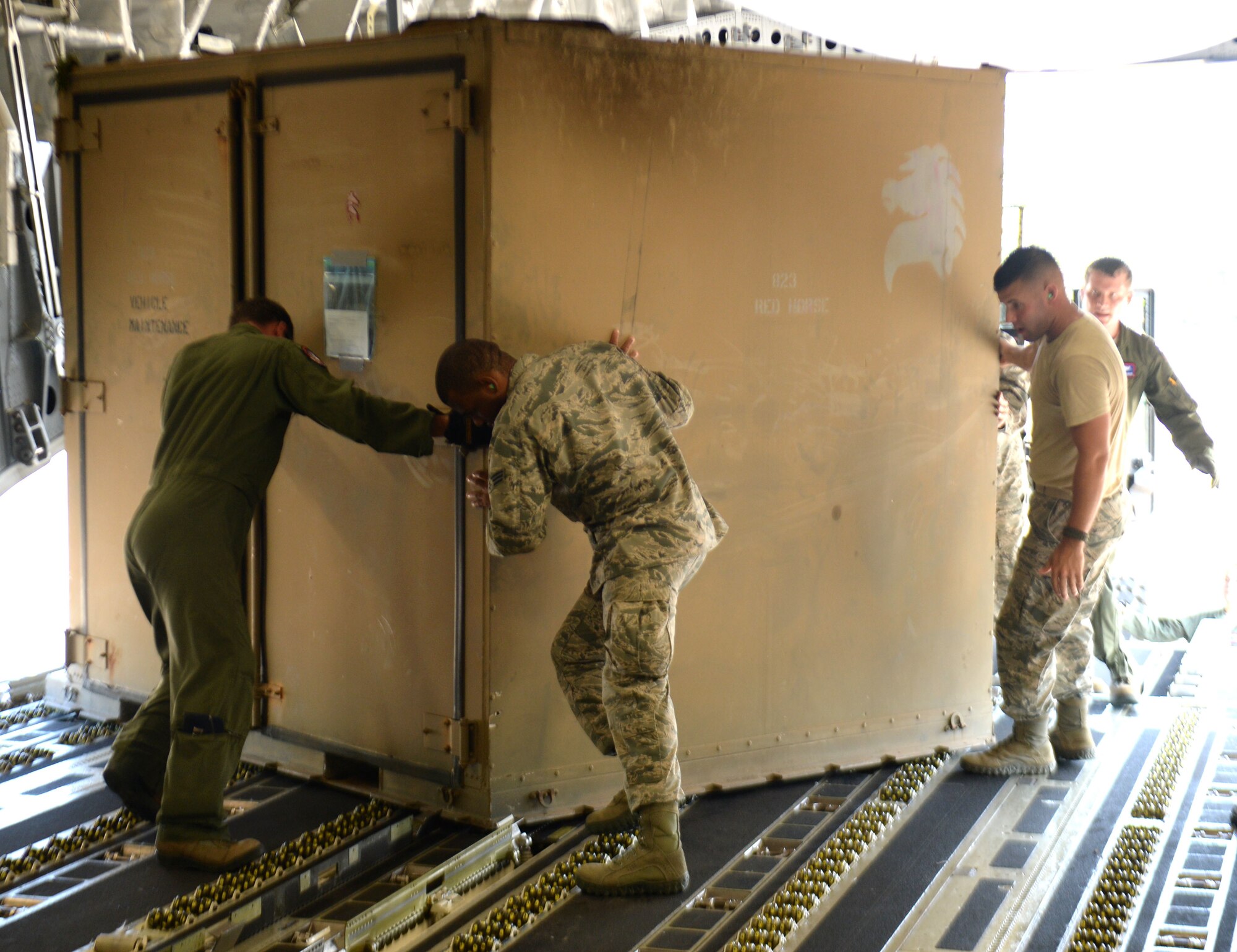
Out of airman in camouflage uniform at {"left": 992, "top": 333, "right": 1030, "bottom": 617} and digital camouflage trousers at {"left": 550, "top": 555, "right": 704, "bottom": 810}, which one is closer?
digital camouflage trousers at {"left": 550, "top": 555, "right": 704, "bottom": 810}

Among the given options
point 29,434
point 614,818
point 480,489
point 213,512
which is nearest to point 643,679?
point 614,818

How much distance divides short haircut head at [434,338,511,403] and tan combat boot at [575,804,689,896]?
1293 millimetres

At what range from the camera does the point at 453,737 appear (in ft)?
12.7

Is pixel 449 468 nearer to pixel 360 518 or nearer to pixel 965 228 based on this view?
pixel 360 518

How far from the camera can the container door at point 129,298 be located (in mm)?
4312

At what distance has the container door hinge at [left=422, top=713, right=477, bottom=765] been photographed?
3.84 m

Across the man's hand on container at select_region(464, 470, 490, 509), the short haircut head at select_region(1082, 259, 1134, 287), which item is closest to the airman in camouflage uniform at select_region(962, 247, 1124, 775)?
the short haircut head at select_region(1082, 259, 1134, 287)

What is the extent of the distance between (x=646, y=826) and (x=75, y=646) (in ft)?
9.31

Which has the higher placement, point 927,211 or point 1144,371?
point 927,211

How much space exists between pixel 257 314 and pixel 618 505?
4.67ft

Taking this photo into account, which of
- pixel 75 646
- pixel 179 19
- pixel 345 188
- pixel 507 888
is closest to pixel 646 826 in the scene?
pixel 507 888

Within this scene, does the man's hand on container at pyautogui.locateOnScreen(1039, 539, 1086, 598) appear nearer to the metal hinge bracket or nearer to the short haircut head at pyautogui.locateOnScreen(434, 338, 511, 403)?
the short haircut head at pyautogui.locateOnScreen(434, 338, 511, 403)

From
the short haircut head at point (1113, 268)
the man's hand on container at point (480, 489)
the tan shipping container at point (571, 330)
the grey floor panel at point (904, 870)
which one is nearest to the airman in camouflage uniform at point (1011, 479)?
the tan shipping container at point (571, 330)

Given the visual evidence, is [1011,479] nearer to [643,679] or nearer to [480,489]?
[643,679]
